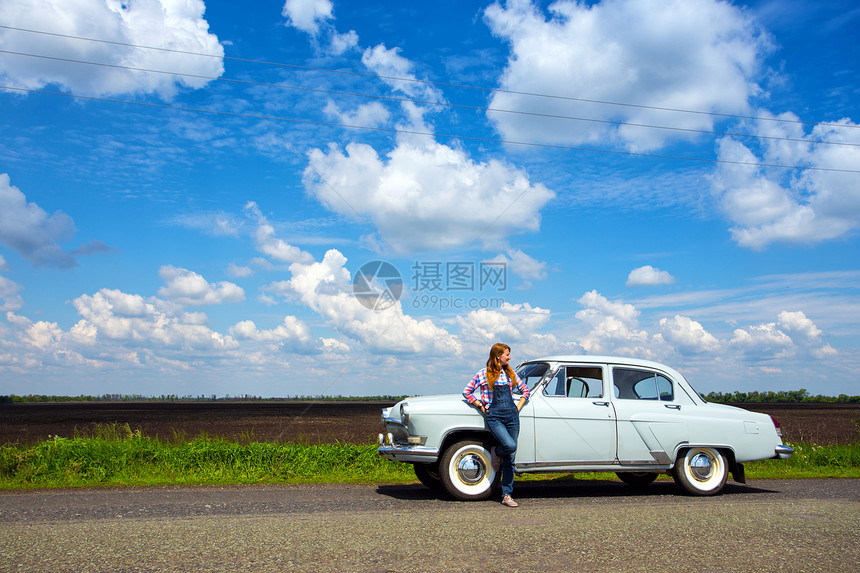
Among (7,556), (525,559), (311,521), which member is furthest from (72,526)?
(525,559)

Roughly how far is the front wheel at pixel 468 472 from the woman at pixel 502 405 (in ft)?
0.83

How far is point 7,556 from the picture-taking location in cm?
550

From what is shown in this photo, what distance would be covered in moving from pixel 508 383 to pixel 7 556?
5.64 meters

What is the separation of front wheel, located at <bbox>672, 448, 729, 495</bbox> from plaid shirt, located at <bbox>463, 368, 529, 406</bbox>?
105 inches

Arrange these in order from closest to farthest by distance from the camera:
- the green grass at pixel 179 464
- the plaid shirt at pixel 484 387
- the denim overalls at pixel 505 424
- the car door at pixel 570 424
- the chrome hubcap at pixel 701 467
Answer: the denim overalls at pixel 505 424, the plaid shirt at pixel 484 387, the car door at pixel 570 424, the chrome hubcap at pixel 701 467, the green grass at pixel 179 464

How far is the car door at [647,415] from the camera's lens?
9297 millimetres

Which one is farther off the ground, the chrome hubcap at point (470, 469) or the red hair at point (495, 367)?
the red hair at point (495, 367)

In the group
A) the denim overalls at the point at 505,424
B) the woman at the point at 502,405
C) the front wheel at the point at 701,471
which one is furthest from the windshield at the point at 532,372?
the front wheel at the point at 701,471

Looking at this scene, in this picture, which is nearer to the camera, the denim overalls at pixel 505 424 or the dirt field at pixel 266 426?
the denim overalls at pixel 505 424

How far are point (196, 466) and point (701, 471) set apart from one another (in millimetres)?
8612

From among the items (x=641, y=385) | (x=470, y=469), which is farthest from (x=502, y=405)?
(x=641, y=385)

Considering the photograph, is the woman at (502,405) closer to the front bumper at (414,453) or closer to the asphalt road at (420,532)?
Result: the asphalt road at (420,532)

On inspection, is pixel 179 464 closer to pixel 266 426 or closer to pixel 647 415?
pixel 647 415

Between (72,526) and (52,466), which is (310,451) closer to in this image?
(52,466)
